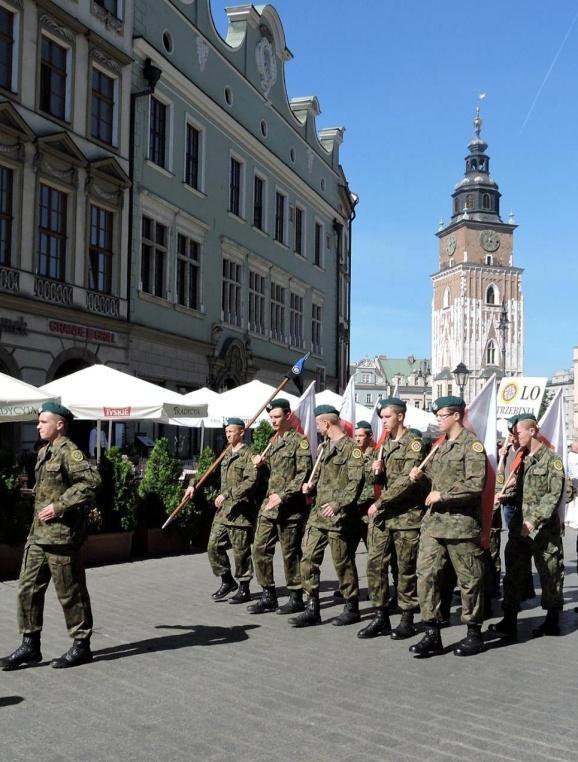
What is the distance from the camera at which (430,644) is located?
7656mm

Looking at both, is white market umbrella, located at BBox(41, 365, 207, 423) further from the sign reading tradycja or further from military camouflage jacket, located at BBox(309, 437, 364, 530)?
military camouflage jacket, located at BBox(309, 437, 364, 530)

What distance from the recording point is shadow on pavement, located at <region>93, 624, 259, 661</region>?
7.57 m

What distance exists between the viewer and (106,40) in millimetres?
24156

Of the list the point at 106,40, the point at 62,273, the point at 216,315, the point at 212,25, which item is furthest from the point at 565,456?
the point at 212,25

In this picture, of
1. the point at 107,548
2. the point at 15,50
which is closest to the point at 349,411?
the point at 107,548

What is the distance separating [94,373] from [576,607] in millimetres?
9131

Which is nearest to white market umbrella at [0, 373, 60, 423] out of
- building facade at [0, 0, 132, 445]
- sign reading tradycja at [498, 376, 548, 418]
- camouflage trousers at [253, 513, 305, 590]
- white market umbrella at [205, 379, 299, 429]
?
camouflage trousers at [253, 513, 305, 590]

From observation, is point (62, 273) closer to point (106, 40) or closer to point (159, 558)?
point (106, 40)

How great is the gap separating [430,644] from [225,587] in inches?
130

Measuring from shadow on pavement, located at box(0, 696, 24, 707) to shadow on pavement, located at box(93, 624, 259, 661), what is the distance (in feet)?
3.83

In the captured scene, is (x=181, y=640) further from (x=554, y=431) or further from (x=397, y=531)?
(x=554, y=431)

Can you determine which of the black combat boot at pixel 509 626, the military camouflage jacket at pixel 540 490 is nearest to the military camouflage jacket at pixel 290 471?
the military camouflage jacket at pixel 540 490

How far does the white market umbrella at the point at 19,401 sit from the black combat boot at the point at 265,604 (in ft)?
14.1

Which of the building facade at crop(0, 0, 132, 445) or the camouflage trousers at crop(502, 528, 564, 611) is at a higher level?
the building facade at crop(0, 0, 132, 445)
